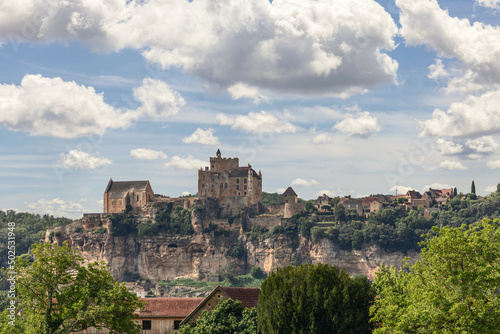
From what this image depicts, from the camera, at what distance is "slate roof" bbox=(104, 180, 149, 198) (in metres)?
175

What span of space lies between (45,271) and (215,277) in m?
122

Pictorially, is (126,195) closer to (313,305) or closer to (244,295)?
(244,295)

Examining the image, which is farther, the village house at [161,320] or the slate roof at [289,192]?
the slate roof at [289,192]

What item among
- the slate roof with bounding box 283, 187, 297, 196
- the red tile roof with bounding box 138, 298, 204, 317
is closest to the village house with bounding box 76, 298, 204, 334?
the red tile roof with bounding box 138, 298, 204, 317

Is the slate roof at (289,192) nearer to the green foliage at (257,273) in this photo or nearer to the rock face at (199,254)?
the rock face at (199,254)

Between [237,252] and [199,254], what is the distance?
9.06m

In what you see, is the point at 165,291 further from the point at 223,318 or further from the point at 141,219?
the point at 223,318

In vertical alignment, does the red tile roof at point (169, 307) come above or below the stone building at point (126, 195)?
below

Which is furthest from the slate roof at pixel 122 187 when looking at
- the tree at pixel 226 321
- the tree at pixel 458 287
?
the tree at pixel 458 287

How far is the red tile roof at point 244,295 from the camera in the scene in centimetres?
5750

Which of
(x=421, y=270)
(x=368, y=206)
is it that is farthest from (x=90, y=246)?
(x=421, y=270)

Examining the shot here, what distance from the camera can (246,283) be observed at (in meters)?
164

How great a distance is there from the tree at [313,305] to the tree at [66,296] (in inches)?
395

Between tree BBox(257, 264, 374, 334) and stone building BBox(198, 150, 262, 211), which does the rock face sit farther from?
tree BBox(257, 264, 374, 334)
